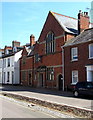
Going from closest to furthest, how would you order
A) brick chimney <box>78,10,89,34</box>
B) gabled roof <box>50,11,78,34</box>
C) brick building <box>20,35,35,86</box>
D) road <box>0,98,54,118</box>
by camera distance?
road <box>0,98,54,118</box> → brick chimney <box>78,10,89,34</box> → gabled roof <box>50,11,78,34</box> → brick building <box>20,35,35,86</box>

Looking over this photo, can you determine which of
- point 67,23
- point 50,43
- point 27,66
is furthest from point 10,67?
point 67,23

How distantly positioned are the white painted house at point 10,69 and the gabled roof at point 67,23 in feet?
50.6

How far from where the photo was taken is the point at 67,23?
30594 millimetres

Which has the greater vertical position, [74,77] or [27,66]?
[27,66]

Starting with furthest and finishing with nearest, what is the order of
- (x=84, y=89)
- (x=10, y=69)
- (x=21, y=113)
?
(x=10, y=69)
(x=84, y=89)
(x=21, y=113)

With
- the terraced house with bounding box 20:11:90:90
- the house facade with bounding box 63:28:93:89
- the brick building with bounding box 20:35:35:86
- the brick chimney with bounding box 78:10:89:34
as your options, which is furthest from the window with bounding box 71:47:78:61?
the brick building with bounding box 20:35:35:86

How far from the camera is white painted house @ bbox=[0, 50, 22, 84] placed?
137ft

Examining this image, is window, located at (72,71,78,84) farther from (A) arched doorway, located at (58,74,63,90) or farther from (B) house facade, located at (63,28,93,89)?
(A) arched doorway, located at (58,74,63,90)

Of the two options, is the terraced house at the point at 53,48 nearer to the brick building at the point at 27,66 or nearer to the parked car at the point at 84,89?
the brick building at the point at 27,66

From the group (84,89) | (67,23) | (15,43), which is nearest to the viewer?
(84,89)

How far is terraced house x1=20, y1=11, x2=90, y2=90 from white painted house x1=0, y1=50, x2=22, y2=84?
6670mm

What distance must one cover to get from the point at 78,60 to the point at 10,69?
76.8 feet

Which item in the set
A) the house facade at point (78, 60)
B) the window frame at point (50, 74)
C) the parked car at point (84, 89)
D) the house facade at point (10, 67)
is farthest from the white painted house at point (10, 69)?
the parked car at point (84, 89)

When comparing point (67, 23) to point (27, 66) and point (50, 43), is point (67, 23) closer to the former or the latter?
point (50, 43)
